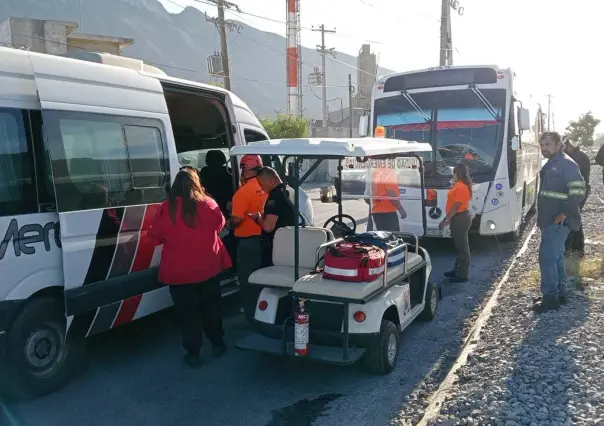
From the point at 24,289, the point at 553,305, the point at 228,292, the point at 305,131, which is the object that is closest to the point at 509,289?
the point at 553,305

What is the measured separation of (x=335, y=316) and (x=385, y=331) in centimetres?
46

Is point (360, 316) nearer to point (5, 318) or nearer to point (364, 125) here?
point (5, 318)

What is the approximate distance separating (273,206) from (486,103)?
5466 millimetres

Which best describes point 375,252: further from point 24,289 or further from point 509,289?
point 509,289

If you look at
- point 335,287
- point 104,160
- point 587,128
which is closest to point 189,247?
point 104,160

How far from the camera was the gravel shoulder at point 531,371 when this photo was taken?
144 inches

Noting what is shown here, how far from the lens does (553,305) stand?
587cm

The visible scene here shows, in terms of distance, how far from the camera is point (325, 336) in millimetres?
4691

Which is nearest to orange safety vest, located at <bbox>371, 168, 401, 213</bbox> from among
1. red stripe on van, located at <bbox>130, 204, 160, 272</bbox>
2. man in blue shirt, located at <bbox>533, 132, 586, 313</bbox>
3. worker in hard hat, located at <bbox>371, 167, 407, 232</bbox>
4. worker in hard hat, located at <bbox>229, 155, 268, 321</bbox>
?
worker in hard hat, located at <bbox>371, 167, 407, 232</bbox>

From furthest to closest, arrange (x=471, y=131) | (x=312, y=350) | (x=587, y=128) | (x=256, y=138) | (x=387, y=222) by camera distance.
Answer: (x=587, y=128) < (x=471, y=131) < (x=256, y=138) < (x=387, y=222) < (x=312, y=350)

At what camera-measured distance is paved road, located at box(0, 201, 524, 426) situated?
4.19 metres

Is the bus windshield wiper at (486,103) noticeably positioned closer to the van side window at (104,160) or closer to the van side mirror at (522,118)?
the van side mirror at (522,118)

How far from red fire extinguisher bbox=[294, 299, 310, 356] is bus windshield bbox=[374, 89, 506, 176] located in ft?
19.0

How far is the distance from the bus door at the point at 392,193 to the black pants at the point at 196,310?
2.59m
